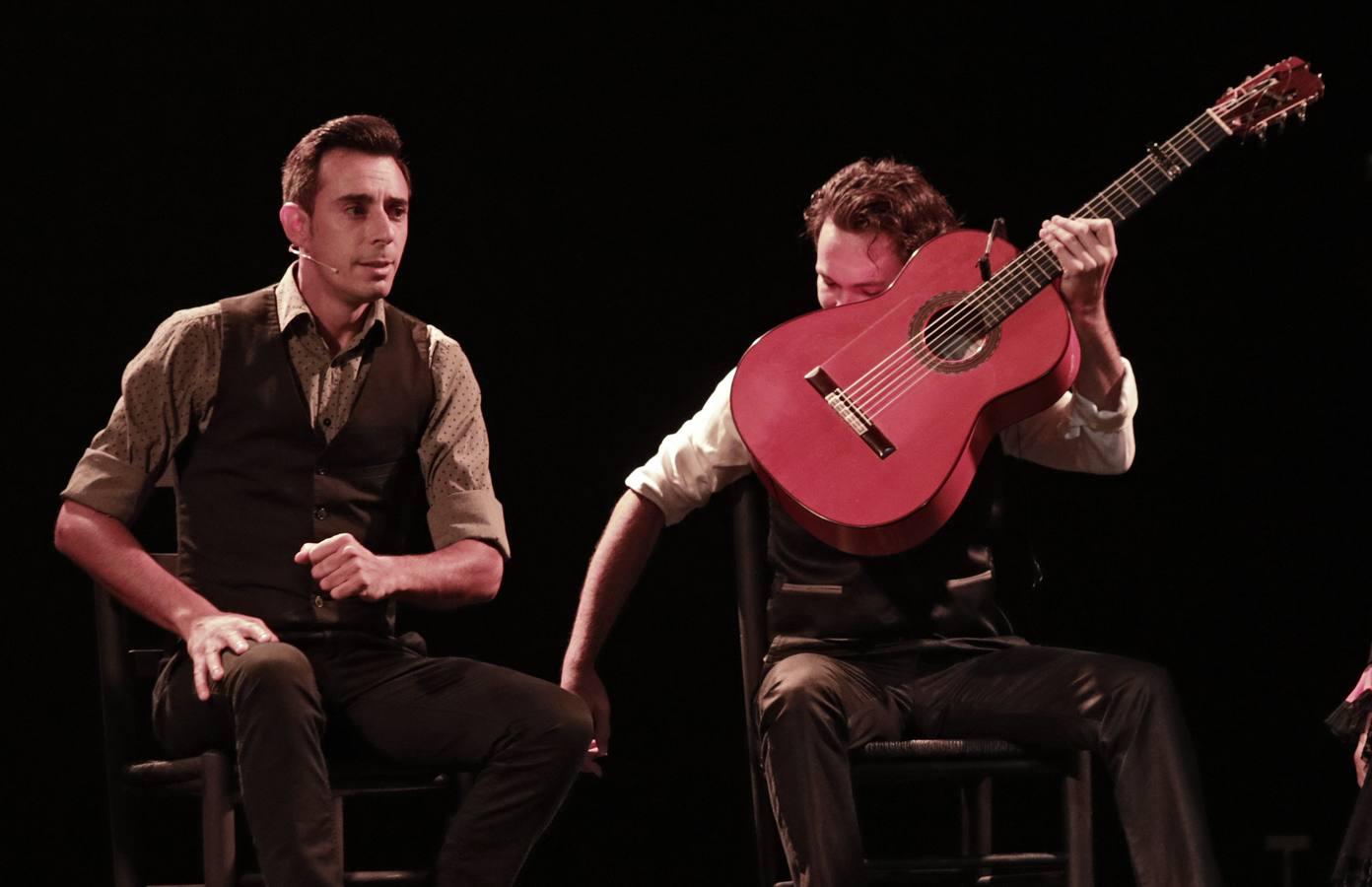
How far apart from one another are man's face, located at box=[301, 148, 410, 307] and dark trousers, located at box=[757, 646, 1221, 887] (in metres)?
0.95

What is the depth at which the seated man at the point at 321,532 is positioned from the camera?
224cm

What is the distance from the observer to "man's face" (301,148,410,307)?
267 centimetres

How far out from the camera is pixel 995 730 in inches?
94.1

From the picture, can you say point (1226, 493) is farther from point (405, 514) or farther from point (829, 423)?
point (405, 514)

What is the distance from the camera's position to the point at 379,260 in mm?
2670

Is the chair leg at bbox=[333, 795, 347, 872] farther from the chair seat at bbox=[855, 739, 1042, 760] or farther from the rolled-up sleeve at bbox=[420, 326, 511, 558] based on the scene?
the chair seat at bbox=[855, 739, 1042, 760]

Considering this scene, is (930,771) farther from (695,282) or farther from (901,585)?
(695,282)

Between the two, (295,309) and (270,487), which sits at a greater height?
(295,309)

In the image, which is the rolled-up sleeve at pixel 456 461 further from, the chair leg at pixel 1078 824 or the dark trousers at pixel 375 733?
the chair leg at pixel 1078 824

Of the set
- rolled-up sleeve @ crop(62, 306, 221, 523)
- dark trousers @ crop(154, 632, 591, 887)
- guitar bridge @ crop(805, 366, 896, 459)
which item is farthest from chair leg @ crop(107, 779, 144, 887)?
guitar bridge @ crop(805, 366, 896, 459)

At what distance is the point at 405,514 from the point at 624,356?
106 centimetres

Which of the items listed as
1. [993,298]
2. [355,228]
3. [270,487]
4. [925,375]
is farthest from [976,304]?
[270,487]

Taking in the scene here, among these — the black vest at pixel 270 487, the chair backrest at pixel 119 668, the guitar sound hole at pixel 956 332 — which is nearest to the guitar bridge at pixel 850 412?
the guitar sound hole at pixel 956 332

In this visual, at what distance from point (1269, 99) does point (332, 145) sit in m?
1.55
